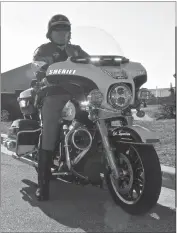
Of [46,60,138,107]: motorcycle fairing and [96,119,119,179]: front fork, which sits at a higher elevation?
[46,60,138,107]: motorcycle fairing

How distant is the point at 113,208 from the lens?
11.7ft

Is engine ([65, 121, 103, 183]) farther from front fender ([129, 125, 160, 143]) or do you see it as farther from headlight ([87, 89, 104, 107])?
front fender ([129, 125, 160, 143])

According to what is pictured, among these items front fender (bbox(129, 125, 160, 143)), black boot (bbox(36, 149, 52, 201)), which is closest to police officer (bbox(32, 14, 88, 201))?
black boot (bbox(36, 149, 52, 201))

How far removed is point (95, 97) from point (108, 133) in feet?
1.34

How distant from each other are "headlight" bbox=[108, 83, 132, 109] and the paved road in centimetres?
109

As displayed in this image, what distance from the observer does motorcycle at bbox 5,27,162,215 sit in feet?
10.7

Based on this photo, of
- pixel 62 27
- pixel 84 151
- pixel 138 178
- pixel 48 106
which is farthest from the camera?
pixel 62 27

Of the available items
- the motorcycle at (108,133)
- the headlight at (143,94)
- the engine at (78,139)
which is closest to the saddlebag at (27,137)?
the motorcycle at (108,133)

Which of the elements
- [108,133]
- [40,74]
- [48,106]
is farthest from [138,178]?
[40,74]

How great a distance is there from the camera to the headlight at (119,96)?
3.43 meters

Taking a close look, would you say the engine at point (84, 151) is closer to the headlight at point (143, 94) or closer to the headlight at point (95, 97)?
the headlight at point (95, 97)

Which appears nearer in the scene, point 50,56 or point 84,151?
point 84,151

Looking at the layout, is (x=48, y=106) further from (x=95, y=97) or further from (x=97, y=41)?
(x=97, y=41)

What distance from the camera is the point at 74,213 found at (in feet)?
11.2
